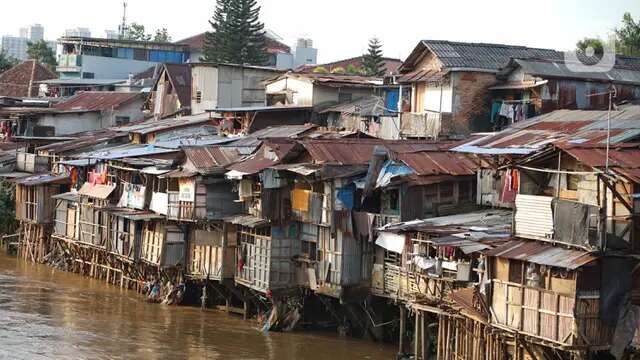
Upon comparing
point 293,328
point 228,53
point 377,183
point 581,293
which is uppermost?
point 228,53

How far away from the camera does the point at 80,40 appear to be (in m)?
76.0

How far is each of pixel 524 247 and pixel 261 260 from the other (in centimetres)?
1250

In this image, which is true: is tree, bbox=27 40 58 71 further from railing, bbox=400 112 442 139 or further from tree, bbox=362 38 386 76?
railing, bbox=400 112 442 139

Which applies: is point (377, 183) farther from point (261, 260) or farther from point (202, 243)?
point (202, 243)

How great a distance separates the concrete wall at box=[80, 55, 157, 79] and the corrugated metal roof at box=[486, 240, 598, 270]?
179 feet

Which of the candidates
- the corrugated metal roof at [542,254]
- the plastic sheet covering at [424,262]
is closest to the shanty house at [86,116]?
the plastic sheet covering at [424,262]

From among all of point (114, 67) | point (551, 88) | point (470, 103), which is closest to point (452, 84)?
point (470, 103)

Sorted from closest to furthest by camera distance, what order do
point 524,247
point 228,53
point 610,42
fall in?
point 524,247 < point 610,42 < point 228,53

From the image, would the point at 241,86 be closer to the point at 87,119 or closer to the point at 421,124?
the point at 87,119

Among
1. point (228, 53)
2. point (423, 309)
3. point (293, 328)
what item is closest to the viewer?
point (423, 309)

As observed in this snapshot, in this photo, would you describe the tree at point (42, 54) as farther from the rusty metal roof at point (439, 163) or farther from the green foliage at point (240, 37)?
the rusty metal roof at point (439, 163)

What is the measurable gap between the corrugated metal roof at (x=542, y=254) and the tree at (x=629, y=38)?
1323 inches

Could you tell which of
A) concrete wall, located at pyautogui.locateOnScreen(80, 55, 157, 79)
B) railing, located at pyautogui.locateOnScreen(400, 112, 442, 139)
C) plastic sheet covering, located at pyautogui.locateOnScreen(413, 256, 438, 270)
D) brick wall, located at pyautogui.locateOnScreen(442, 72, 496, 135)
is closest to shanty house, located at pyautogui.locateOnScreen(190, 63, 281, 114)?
railing, located at pyautogui.locateOnScreen(400, 112, 442, 139)

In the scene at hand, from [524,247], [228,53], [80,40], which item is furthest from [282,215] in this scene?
[80,40]
